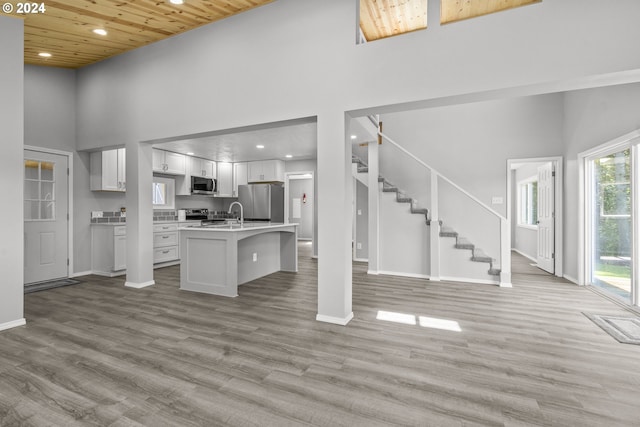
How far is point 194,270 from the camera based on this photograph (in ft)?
14.0

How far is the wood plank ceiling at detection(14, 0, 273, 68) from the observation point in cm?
321

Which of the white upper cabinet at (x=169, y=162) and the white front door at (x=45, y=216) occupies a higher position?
the white upper cabinet at (x=169, y=162)

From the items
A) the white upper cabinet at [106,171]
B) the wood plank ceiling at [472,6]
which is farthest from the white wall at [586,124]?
the white upper cabinet at [106,171]

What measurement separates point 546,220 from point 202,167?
7.38m

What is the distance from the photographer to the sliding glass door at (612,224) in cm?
→ 376

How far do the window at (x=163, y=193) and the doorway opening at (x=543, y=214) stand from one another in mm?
6616

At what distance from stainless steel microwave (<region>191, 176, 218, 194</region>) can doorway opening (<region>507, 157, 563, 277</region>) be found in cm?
621

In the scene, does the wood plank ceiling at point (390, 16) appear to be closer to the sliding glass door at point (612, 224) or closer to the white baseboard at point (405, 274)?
the sliding glass door at point (612, 224)

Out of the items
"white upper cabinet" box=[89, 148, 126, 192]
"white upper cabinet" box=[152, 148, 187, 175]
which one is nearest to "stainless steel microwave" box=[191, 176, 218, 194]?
"white upper cabinet" box=[152, 148, 187, 175]

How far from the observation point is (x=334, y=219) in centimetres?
309

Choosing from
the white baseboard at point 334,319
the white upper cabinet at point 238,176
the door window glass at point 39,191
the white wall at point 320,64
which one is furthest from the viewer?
the white upper cabinet at point 238,176

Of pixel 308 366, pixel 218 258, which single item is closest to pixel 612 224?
pixel 308 366

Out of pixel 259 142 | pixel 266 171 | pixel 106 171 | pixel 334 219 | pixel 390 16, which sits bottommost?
pixel 334 219

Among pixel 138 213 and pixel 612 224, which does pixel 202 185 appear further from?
pixel 612 224
